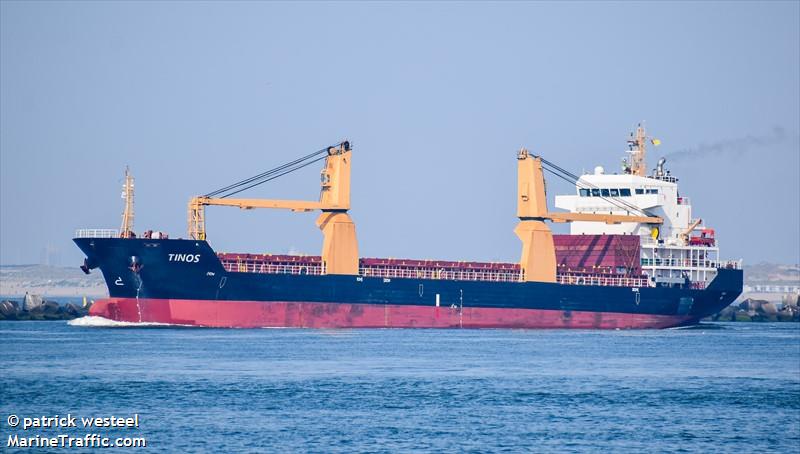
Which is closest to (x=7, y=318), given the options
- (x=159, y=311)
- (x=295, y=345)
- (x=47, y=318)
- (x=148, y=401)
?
(x=47, y=318)

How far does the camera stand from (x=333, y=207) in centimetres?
5734

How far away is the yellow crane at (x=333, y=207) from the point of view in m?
56.5

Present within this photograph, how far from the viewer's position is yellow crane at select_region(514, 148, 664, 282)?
61406mm

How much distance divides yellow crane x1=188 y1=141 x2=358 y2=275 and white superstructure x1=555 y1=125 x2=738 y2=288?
50.8ft

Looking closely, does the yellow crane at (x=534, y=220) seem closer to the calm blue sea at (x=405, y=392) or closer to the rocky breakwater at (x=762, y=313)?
the calm blue sea at (x=405, y=392)

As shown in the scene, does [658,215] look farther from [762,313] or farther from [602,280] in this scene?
[762,313]

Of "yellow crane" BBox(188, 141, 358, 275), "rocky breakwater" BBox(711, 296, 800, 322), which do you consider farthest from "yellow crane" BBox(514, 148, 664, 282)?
"rocky breakwater" BBox(711, 296, 800, 322)

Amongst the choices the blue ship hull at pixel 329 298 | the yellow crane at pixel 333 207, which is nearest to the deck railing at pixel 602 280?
the blue ship hull at pixel 329 298

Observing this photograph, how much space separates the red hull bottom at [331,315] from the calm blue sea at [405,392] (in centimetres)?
277

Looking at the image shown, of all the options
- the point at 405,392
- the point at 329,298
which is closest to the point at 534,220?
the point at 329,298

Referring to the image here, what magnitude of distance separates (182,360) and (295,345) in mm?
7542

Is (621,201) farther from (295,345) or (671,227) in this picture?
(295,345)

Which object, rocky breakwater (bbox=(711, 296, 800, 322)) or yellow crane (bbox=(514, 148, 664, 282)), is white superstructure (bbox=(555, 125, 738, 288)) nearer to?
yellow crane (bbox=(514, 148, 664, 282))

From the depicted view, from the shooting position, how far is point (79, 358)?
133 feet
